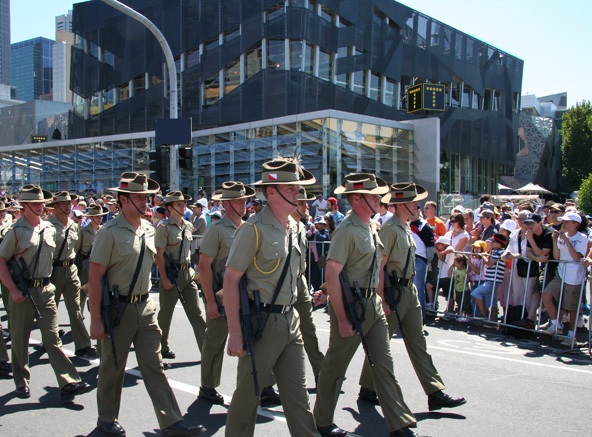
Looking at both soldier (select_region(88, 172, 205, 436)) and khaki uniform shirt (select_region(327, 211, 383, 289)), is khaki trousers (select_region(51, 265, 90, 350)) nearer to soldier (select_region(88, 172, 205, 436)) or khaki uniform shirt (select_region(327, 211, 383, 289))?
soldier (select_region(88, 172, 205, 436))

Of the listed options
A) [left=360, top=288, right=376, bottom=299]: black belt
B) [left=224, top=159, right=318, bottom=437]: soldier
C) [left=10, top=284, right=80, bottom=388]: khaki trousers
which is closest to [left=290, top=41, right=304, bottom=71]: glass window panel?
[left=10, top=284, right=80, bottom=388]: khaki trousers

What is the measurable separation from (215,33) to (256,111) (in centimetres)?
667

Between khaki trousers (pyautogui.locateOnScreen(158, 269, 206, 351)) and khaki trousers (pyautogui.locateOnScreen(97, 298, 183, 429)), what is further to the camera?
khaki trousers (pyautogui.locateOnScreen(158, 269, 206, 351))

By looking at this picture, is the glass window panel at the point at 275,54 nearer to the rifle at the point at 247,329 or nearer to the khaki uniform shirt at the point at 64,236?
the khaki uniform shirt at the point at 64,236

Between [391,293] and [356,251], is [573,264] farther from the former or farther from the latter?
[356,251]

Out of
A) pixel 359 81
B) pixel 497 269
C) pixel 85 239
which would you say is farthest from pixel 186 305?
pixel 359 81

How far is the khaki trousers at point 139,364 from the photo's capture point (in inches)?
165

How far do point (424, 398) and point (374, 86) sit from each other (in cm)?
3462

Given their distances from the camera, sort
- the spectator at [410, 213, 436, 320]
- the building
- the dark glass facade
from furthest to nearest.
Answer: the dark glass facade < the building < the spectator at [410, 213, 436, 320]

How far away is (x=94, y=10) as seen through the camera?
4334 centimetres

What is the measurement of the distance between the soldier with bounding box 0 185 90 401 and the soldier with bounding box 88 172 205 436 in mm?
1241

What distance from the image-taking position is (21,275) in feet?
18.1

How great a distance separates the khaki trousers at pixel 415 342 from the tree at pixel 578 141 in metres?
62.5

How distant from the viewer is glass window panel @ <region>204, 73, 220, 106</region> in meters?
36.5
